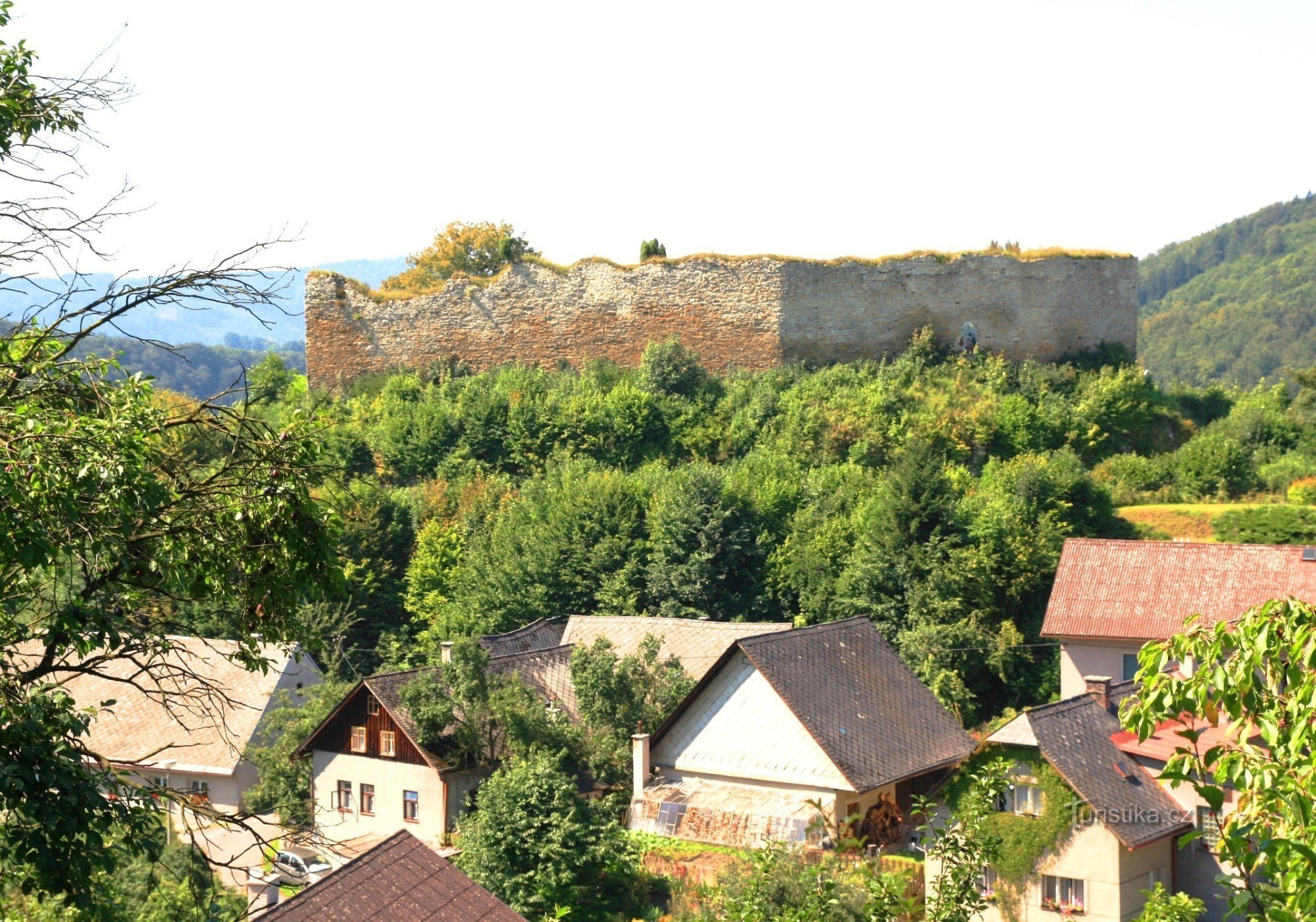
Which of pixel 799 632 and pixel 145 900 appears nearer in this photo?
pixel 145 900

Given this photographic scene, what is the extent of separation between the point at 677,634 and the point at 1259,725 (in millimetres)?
17652

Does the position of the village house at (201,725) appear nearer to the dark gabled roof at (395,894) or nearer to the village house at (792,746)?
the village house at (792,746)

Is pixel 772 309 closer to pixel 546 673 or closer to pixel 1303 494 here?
pixel 546 673

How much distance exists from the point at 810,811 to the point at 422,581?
10741mm

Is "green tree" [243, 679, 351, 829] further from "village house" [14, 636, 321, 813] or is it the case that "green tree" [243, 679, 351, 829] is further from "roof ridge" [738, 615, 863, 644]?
"roof ridge" [738, 615, 863, 644]

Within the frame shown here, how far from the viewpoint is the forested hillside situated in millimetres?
22453

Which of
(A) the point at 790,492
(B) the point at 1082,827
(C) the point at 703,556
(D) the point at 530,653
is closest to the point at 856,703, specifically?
(B) the point at 1082,827

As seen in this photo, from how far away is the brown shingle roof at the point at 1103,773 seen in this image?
1606cm

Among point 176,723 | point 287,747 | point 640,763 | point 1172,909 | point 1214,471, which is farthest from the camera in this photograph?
point 1214,471

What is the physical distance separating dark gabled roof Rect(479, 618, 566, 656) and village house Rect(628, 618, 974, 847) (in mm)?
4065

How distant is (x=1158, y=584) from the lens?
20.9 m

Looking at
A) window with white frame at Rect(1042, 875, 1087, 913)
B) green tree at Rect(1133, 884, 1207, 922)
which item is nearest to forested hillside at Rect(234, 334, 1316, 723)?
window with white frame at Rect(1042, 875, 1087, 913)

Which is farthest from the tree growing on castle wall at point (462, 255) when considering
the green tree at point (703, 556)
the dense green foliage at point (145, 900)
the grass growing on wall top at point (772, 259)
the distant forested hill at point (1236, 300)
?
the distant forested hill at point (1236, 300)

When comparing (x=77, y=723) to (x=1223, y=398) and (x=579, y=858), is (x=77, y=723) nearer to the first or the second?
(x=579, y=858)
